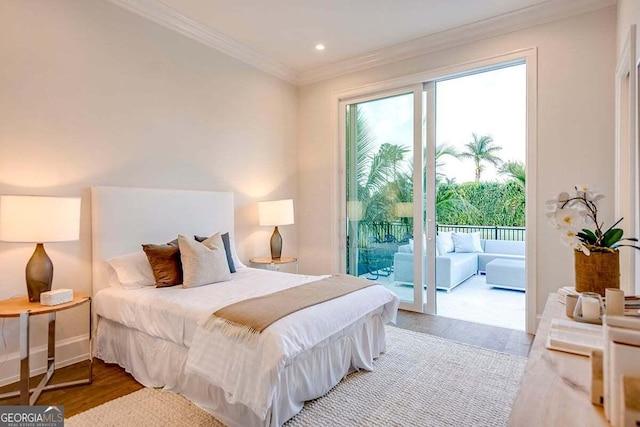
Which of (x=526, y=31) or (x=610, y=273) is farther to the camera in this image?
(x=526, y=31)

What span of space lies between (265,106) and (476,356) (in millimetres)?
3628

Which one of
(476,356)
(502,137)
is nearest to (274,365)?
Answer: (476,356)

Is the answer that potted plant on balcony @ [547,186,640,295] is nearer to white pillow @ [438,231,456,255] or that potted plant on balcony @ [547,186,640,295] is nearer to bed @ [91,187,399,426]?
bed @ [91,187,399,426]

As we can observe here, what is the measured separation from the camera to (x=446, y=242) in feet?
21.6

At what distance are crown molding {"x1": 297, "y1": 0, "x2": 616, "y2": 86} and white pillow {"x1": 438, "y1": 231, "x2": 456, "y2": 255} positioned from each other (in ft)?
11.3

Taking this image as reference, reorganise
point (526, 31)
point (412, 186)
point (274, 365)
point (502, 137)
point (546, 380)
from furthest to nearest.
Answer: point (502, 137) < point (412, 186) < point (526, 31) < point (274, 365) < point (546, 380)

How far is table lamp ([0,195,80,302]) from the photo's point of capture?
2141 mm

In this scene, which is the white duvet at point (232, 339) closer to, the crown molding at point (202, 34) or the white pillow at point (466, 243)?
the crown molding at point (202, 34)

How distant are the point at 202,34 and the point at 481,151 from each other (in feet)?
22.8

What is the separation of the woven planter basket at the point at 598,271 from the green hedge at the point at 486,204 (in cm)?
674

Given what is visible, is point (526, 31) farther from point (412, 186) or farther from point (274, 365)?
point (274, 365)

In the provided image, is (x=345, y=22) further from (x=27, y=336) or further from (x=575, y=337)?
(x=27, y=336)

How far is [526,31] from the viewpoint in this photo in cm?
338

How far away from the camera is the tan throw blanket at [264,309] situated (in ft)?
6.24
